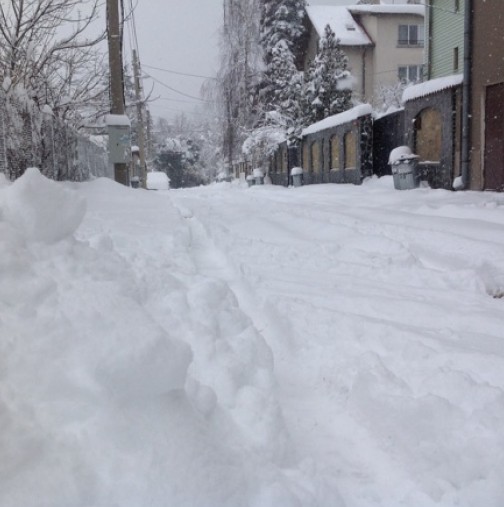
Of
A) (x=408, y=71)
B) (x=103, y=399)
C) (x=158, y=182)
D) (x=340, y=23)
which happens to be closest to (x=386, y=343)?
(x=103, y=399)

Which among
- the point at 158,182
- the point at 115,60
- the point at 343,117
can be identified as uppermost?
the point at 115,60

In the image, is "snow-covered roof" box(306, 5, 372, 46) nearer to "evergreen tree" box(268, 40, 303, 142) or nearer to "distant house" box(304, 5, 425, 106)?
"distant house" box(304, 5, 425, 106)

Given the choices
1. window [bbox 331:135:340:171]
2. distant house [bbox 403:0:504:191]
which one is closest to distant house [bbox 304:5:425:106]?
window [bbox 331:135:340:171]

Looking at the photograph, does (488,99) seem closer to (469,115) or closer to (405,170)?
(469,115)

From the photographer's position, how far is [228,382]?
292cm

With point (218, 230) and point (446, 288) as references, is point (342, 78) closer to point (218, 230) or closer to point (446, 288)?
point (218, 230)

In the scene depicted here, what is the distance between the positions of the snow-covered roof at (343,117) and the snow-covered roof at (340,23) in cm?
1188

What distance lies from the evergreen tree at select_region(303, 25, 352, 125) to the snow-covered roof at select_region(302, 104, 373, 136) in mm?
1787

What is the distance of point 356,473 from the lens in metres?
2.47

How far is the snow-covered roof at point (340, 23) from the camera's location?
32875mm

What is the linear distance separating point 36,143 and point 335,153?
13735mm

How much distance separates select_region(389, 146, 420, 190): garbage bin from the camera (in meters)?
14.1

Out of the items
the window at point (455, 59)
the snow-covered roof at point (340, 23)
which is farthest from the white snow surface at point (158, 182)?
the window at point (455, 59)

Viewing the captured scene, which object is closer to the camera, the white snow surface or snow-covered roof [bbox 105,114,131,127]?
snow-covered roof [bbox 105,114,131,127]
